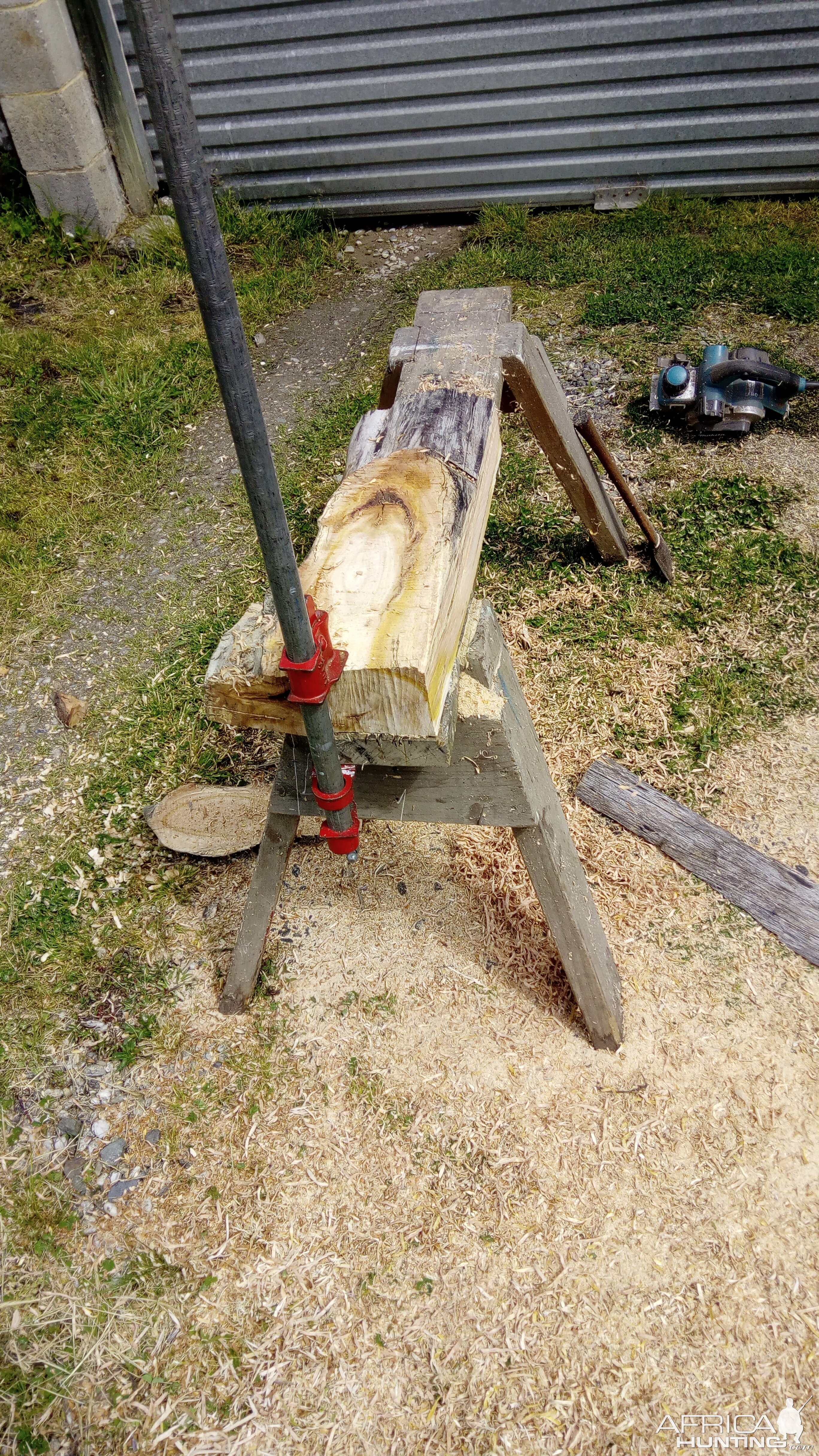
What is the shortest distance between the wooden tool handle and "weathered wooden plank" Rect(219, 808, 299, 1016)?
2.14 meters

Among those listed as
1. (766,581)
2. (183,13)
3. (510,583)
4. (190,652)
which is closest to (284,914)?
(190,652)

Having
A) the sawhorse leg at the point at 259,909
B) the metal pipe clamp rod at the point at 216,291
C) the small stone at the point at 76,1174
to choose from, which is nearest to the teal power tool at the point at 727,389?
the sawhorse leg at the point at 259,909

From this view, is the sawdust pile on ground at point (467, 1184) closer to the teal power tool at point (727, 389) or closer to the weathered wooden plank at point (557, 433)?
the weathered wooden plank at point (557, 433)

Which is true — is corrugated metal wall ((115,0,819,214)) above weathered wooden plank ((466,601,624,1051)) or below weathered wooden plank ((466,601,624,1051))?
above

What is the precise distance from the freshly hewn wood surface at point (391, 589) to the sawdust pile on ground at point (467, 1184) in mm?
1226

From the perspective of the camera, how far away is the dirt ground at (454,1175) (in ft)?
6.86

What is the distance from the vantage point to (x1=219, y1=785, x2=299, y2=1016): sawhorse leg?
7.53ft

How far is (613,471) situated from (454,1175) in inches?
106

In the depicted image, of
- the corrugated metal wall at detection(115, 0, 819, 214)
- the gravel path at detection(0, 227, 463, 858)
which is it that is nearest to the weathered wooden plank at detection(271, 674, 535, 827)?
the gravel path at detection(0, 227, 463, 858)

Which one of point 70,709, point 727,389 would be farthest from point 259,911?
point 727,389

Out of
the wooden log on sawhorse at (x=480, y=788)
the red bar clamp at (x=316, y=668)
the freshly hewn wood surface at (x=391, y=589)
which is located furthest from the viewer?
the wooden log on sawhorse at (x=480, y=788)

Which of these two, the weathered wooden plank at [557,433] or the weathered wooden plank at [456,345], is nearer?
the weathered wooden plank at [456,345]

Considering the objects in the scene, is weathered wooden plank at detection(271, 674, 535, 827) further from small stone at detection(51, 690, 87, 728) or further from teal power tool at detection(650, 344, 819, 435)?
teal power tool at detection(650, 344, 819, 435)

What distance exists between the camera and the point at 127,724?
3.70m
